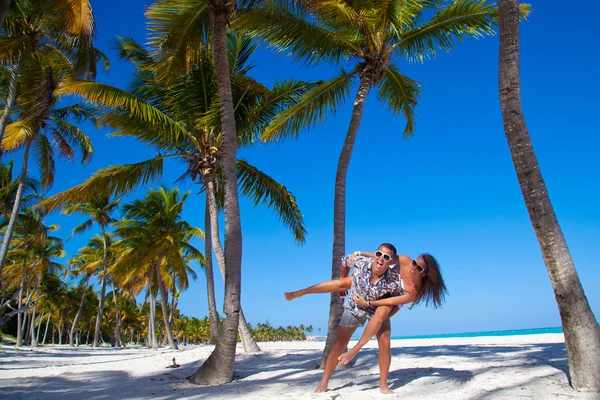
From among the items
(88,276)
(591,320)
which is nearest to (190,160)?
(591,320)

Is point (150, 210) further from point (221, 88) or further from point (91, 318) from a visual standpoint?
point (91, 318)

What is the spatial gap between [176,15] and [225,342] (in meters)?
6.41

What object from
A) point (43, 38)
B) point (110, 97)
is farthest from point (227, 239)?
point (43, 38)

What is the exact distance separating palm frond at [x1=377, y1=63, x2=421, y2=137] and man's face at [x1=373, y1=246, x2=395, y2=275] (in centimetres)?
662

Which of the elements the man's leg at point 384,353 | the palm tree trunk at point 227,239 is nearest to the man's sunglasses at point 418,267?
the man's leg at point 384,353

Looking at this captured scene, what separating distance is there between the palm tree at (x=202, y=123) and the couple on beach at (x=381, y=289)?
6808 millimetres

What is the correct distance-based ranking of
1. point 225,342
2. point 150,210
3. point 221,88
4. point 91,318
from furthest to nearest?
point 91,318 < point 150,210 < point 221,88 < point 225,342

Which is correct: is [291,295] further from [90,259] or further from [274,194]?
[90,259]

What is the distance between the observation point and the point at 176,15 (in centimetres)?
893

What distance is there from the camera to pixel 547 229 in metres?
4.98

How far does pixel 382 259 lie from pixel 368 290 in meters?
0.42

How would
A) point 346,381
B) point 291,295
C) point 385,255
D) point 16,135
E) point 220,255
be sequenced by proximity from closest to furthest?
1. point 385,255
2. point 291,295
3. point 346,381
4. point 220,255
5. point 16,135

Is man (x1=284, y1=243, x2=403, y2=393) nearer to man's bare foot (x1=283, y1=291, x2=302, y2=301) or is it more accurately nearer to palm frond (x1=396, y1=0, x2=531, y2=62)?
man's bare foot (x1=283, y1=291, x2=302, y2=301)

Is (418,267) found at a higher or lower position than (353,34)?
lower
